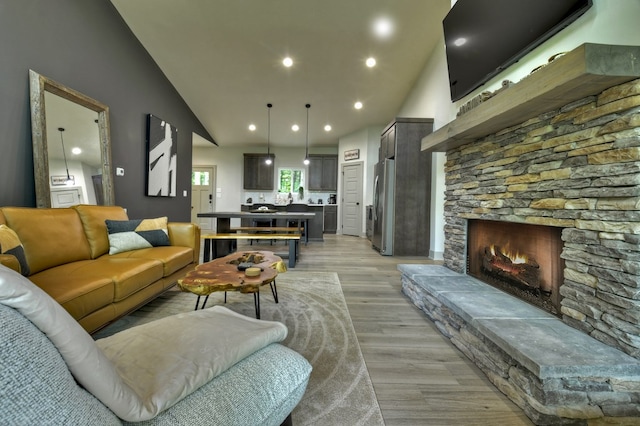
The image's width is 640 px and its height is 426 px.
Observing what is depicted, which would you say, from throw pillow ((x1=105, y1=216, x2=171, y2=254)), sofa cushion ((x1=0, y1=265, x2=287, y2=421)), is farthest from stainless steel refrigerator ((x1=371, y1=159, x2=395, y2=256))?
sofa cushion ((x1=0, y1=265, x2=287, y2=421))

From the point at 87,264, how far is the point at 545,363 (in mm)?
2901

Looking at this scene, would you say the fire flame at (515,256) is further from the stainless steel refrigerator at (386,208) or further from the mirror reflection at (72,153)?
the mirror reflection at (72,153)

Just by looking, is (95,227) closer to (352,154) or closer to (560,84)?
(560,84)

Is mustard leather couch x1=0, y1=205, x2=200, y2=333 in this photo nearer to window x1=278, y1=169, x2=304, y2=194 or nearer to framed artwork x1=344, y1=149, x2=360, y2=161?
framed artwork x1=344, y1=149, x2=360, y2=161

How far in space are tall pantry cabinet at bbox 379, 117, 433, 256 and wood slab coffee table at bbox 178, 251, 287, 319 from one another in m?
Answer: 2.84

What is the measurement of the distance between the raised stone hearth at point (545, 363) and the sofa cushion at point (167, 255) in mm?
2384

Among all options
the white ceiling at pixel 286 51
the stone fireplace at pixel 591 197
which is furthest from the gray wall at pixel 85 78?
the stone fireplace at pixel 591 197

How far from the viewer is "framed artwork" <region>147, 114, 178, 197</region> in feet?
13.7

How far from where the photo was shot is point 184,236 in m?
2.90

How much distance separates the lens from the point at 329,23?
3660 millimetres

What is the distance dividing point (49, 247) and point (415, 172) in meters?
4.55

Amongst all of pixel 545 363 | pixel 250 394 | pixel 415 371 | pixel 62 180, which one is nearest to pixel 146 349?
pixel 250 394

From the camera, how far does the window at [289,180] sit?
26.7ft

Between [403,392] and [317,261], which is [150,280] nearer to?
[403,392]
